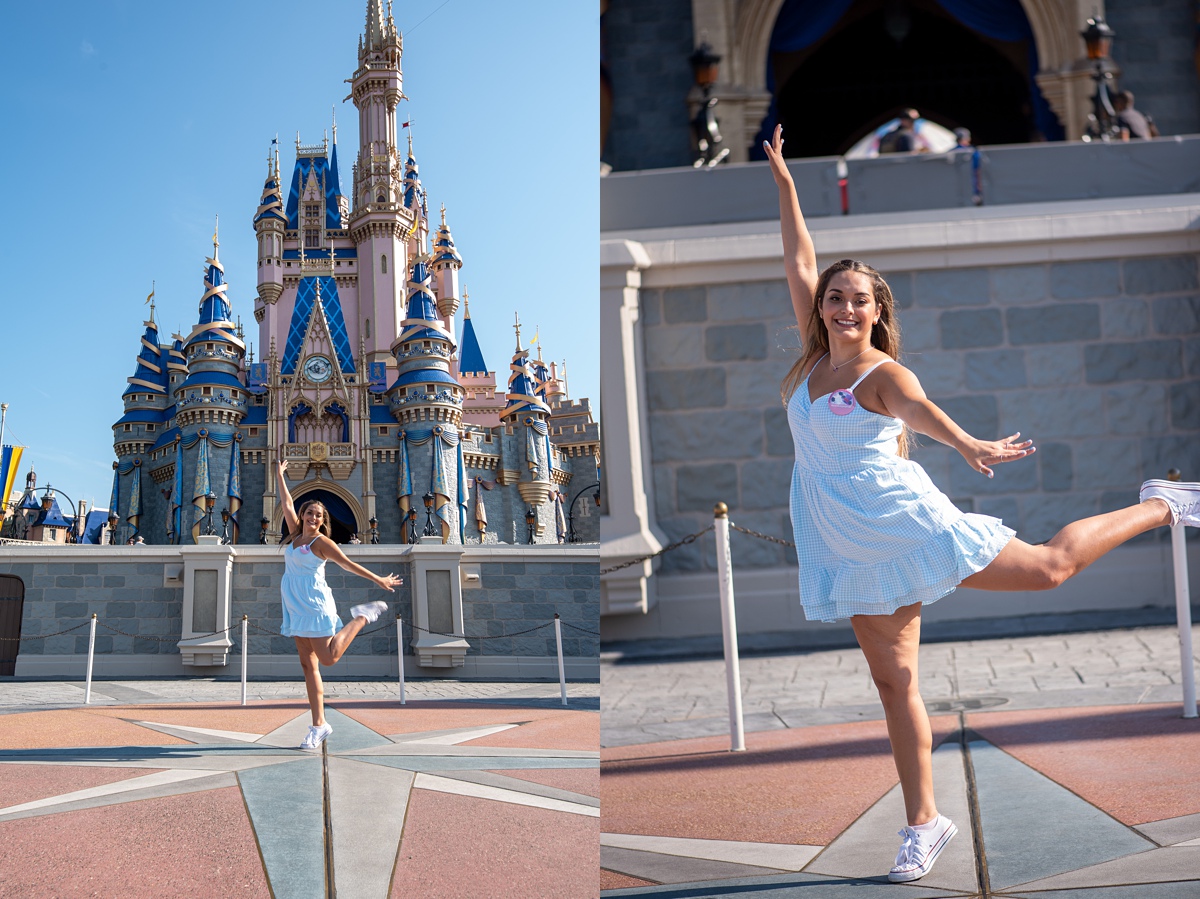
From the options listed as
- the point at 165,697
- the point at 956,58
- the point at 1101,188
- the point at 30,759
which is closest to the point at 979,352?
the point at 1101,188

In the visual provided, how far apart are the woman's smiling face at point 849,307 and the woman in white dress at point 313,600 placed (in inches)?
66.5

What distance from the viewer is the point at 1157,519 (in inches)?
96.3

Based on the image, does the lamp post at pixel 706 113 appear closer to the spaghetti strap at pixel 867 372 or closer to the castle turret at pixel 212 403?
the castle turret at pixel 212 403

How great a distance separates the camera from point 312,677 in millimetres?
3320

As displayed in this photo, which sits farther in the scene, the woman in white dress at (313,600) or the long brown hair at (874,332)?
the woman in white dress at (313,600)

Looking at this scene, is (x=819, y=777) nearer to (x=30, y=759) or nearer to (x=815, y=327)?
(x=815, y=327)

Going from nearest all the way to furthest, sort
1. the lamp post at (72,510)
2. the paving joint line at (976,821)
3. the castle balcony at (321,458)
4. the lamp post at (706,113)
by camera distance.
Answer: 1. the paving joint line at (976,821)
2. the lamp post at (72,510)
3. the castle balcony at (321,458)
4. the lamp post at (706,113)

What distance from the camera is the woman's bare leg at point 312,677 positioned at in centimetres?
322

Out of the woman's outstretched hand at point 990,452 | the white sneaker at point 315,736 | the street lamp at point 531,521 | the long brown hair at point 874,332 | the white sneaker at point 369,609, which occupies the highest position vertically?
the long brown hair at point 874,332

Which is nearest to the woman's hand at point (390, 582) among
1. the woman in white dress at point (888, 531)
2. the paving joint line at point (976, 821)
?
the woman in white dress at point (888, 531)

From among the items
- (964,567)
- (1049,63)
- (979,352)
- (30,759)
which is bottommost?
(30,759)

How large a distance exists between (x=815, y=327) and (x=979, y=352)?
5.22m

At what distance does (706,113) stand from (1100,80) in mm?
3469

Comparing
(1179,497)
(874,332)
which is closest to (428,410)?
(874,332)
